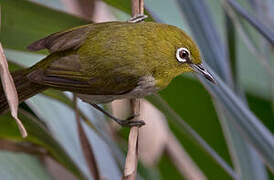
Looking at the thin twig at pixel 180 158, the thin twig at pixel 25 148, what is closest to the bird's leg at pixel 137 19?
the thin twig at pixel 25 148

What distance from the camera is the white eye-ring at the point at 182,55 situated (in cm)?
217

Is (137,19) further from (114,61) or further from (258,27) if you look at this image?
(258,27)

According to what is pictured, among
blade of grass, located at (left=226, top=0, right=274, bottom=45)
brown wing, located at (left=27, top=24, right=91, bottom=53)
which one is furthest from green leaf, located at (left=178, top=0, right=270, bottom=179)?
brown wing, located at (left=27, top=24, right=91, bottom=53)

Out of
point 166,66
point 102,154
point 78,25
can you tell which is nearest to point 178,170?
point 102,154

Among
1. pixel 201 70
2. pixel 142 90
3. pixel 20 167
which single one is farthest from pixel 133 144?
pixel 20 167

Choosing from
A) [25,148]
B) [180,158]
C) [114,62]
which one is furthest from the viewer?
[180,158]

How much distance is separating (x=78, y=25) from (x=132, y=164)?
0.64 m

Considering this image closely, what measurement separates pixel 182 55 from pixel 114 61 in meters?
0.27

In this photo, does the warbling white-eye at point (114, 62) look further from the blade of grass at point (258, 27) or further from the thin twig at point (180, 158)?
the thin twig at point (180, 158)

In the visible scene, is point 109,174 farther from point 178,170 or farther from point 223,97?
point 178,170

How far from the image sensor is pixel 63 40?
216cm

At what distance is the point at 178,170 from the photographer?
11.3 feet

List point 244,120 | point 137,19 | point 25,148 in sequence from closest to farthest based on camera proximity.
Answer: point 244,120, point 137,19, point 25,148

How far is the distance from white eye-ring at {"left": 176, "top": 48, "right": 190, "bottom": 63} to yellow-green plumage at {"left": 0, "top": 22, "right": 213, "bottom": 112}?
14 mm
